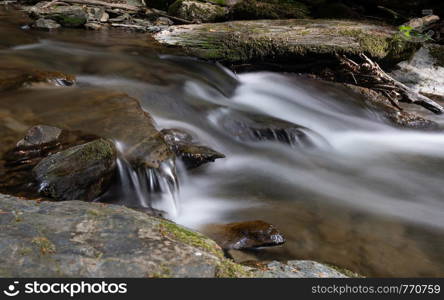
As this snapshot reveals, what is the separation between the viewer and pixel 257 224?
3.73 meters

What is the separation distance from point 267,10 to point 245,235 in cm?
869

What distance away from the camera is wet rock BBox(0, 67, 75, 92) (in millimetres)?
5771

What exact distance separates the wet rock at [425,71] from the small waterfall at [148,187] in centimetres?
640

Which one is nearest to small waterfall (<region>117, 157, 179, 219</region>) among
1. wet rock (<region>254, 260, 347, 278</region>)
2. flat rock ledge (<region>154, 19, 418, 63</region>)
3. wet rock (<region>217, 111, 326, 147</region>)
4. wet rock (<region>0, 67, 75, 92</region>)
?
wet rock (<region>254, 260, 347, 278</region>)

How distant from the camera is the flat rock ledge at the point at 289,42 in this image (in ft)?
26.1

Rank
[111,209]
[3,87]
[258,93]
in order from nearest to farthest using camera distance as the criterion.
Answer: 1. [111,209]
2. [3,87]
3. [258,93]

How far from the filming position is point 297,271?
2.62 m

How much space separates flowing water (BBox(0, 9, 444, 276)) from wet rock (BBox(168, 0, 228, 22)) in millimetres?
2983

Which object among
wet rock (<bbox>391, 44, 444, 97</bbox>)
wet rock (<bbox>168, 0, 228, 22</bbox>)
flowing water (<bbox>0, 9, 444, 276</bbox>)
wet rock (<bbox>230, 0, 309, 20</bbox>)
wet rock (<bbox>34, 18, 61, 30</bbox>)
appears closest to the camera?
flowing water (<bbox>0, 9, 444, 276</bbox>)

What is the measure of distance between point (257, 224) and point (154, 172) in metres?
1.28

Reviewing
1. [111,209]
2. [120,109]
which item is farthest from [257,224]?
[120,109]

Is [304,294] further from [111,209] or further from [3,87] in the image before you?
[3,87]

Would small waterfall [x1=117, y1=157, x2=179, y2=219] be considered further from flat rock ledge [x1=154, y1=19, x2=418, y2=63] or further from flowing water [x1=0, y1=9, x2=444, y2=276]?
flat rock ledge [x1=154, y1=19, x2=418, y2=63]

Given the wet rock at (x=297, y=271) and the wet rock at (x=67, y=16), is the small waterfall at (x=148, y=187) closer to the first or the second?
the wet rock at (x=297, y=271)
